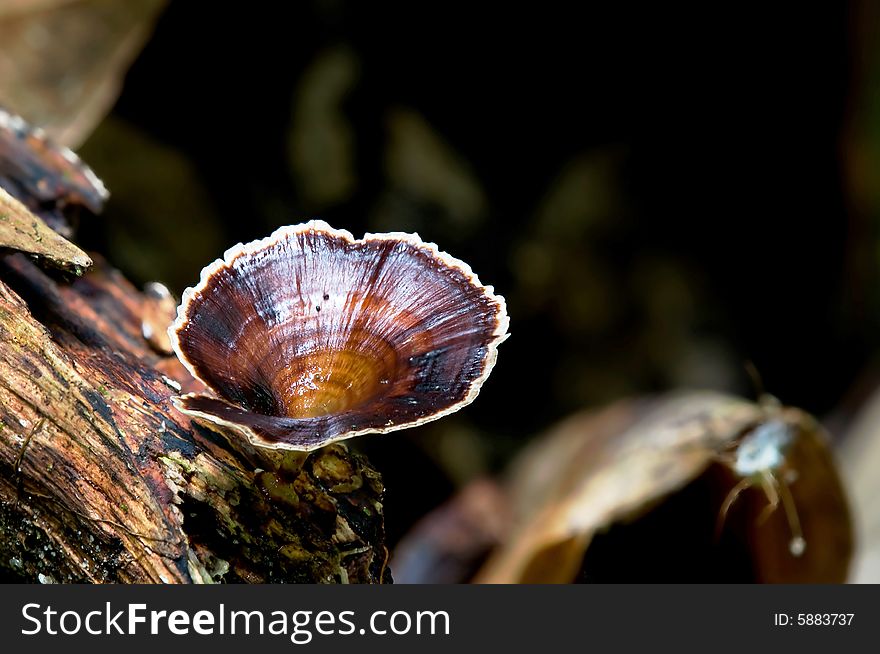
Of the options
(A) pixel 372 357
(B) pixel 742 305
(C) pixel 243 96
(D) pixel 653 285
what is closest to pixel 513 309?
(D) pixel 653 285

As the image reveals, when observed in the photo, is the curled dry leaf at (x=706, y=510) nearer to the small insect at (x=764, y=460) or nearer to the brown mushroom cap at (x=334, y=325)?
the small insect at (x=764, y=460)

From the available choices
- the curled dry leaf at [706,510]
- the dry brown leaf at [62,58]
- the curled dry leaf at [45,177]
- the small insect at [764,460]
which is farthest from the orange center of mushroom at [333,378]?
the dry brown leaf at [62,58]

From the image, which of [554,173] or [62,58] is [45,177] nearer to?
[62,58]

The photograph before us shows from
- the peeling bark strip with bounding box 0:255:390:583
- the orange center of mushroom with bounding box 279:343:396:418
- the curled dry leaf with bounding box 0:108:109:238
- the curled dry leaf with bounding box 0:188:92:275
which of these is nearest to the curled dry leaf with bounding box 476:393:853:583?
the peeling bark strip with bounding box 0:255:390:583

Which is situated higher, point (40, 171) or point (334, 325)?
point (40, 171)

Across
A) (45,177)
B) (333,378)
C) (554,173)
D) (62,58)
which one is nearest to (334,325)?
(333,378)

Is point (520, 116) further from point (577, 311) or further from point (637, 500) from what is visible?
point (637, 500)
